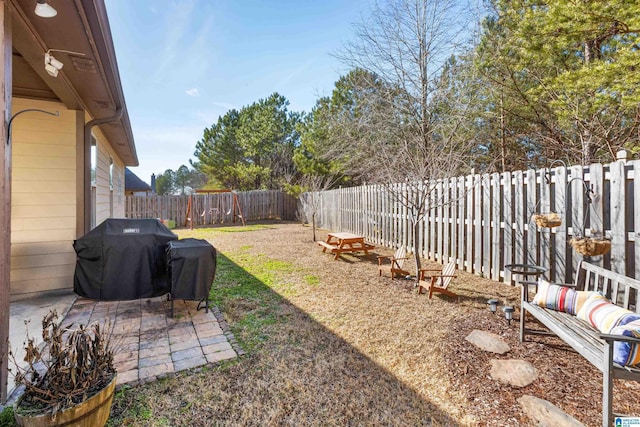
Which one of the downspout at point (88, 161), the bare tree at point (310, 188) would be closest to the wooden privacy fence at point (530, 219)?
the downspout at point (88, 161)

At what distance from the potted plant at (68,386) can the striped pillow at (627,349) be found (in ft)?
9.77

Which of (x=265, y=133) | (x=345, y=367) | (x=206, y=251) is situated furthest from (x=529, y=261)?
(x=265, y=133)

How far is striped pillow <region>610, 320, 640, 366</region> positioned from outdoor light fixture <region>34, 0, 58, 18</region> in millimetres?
4178

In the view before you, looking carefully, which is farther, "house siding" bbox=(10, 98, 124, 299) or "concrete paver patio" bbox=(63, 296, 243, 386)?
"house siding" bbox=(10, 98, 124, 299)

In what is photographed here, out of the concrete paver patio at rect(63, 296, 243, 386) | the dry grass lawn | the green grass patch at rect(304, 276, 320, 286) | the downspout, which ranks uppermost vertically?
the downspout

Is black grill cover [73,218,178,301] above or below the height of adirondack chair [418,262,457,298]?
above

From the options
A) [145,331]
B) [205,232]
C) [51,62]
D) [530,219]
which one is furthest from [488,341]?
[205,232]

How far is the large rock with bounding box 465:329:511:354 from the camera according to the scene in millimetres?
2645

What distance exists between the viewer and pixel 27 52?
2.58 m

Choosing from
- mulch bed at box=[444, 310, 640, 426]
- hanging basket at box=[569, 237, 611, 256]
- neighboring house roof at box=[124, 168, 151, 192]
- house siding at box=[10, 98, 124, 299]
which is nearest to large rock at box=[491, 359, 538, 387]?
mulch bed at box=[444, 310, 640, 426]

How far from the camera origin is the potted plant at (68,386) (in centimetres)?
147

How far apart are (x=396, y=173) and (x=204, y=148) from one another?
20.0 meters

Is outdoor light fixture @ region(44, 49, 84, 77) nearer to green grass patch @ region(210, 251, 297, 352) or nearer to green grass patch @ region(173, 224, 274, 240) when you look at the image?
green grass patch @ region(210, 251, 297, 352)

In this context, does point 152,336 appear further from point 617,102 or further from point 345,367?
point 617,102
